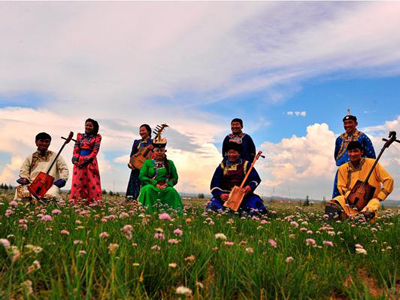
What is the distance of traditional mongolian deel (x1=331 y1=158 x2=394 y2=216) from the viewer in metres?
8.94

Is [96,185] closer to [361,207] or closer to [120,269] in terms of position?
[361,207]

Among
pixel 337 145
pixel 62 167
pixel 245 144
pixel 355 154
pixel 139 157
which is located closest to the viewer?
pixel 355 154

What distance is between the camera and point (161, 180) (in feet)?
34.0

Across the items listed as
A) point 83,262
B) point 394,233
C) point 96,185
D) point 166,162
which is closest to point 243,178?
point 166,162

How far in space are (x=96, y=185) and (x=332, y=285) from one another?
34.3 ft

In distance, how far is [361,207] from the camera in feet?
29.7

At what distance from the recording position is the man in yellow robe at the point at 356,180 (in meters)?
8.92

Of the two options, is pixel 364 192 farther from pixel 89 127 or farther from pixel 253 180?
pixel 89 127

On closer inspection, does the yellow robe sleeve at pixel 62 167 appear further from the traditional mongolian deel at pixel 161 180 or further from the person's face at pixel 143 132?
the person's face at pixel 143 132

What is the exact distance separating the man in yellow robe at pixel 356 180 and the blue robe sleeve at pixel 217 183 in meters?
3.12

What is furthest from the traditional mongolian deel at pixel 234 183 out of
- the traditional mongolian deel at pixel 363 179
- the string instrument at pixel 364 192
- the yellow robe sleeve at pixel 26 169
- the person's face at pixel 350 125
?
the yellow robe sleeve at pixel 26 169

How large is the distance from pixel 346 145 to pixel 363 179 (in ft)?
6.40

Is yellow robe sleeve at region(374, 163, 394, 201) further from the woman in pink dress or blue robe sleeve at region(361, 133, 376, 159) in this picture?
the woman in pink dress

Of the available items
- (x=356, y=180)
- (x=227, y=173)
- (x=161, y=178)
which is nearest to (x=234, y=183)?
(x=227, y=173)
